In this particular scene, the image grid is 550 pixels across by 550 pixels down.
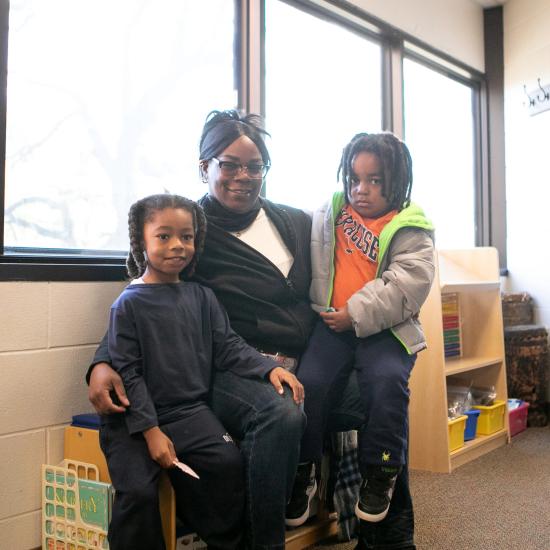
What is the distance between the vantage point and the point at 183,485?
124 centimetres

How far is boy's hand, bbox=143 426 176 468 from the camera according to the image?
1192 millimetres

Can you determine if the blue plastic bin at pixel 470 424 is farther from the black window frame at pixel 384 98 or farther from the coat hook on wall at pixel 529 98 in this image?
the coat hook on wall at pixel 529 98

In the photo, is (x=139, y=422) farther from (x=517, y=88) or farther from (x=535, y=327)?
→ (x=517, y=88)

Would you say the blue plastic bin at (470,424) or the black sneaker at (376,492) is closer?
the black sneaker at (376,492)

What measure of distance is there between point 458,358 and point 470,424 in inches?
13.1

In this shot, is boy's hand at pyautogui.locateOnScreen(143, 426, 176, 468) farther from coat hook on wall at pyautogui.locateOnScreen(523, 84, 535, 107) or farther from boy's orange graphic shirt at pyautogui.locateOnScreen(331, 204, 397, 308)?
coat hook on wall at pyautogui.locateOnScreen(523, 84, 535, 107)

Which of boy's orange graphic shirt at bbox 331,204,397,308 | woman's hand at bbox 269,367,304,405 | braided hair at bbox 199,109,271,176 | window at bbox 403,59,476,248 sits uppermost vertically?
window at bbox 403,59,476,248

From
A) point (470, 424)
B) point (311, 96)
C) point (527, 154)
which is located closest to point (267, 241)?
point (311, 96)

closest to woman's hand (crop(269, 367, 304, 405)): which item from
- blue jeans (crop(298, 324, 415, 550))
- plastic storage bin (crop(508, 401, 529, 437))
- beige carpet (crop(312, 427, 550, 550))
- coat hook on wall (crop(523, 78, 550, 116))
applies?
blue jeans (crop(298, 324, 415, 550))

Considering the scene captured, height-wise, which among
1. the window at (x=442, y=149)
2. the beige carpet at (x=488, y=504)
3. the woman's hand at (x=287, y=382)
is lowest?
the beige carpet at (x=488, y=504)

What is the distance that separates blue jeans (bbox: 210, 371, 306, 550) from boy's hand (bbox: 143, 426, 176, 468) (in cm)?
18

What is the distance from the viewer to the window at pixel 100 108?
169 centimetres

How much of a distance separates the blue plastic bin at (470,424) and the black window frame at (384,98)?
4.00ft

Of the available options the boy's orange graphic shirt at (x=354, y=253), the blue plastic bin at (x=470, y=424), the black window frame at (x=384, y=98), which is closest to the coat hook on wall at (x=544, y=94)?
the black window frame at (x=384, y=98)
